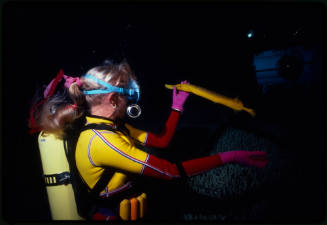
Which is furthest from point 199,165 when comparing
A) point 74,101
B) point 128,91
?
point 74,101

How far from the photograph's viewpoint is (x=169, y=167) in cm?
108

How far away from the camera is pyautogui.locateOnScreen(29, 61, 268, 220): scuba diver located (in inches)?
39.6

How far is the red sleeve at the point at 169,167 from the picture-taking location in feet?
3.31

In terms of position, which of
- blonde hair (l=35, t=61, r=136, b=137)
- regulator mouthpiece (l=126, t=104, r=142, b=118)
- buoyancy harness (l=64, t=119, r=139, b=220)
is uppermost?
blonde hair (l=35, t=61, r=136, b=137)

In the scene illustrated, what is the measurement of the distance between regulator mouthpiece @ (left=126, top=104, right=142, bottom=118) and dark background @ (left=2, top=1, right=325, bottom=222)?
0.66 meters

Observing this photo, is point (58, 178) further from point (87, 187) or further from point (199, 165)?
point (199, 165)

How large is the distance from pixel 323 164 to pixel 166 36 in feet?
6.68

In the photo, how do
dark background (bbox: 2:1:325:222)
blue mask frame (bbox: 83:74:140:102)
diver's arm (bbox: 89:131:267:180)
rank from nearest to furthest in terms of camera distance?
diver's arm (bbox: 89:131:267:180) → blue mask frame (bbox: 83:74:140:102) → dark background (bbox: 2:1:325:222)

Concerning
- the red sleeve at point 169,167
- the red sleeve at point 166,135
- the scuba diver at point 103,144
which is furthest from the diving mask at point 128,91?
the red sleeve at point 169,167

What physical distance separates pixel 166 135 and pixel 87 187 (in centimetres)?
80

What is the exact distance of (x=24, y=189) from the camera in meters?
1.97

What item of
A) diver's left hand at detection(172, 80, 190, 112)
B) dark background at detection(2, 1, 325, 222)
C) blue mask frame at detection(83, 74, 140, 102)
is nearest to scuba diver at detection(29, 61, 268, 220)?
blue mask frame at detection(83, 74, 140, 102)

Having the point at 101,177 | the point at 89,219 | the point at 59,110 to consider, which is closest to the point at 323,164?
the point at 101,177

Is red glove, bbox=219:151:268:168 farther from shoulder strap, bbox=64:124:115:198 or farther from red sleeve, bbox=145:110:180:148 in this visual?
shoulder strap, bbox=64:124:115:198
